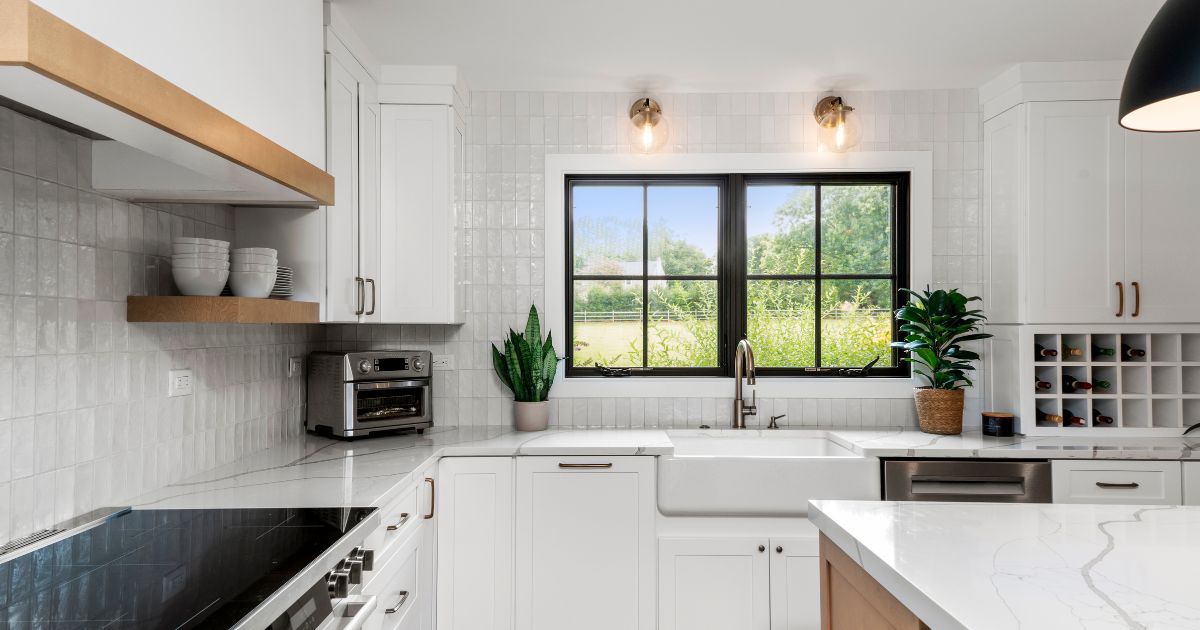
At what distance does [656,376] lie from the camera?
323 cm

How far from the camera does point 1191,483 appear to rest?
8.37 feet

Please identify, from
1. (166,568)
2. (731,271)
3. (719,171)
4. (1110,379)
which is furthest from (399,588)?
(1110,379)

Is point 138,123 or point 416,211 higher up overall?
point 416,211

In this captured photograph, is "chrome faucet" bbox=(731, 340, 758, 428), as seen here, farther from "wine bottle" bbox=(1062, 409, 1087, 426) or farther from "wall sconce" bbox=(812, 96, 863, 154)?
"wine bottle" bbox=(1062, 409, 1087, 426)

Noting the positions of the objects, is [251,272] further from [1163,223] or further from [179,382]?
[1163,223]

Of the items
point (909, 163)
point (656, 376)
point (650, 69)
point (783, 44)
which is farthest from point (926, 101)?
point (656, 376)

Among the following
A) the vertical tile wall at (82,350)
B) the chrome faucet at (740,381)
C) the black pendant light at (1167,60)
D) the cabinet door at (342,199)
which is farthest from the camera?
the chrome faucet at (740,381)

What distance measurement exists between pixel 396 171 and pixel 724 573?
7.15 feet

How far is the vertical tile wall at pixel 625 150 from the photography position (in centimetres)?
318

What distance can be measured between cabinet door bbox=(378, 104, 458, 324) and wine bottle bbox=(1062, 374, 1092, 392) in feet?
9.22

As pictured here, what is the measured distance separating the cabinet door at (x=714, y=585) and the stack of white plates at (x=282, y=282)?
1.70 meters

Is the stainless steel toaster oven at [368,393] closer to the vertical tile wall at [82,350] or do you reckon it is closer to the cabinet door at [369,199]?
the cabinet door at [369,199]

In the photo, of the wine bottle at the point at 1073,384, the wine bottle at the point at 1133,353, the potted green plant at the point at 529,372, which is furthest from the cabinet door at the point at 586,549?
the wine bottle at the point at 1133,353

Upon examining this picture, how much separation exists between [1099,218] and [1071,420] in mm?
903
